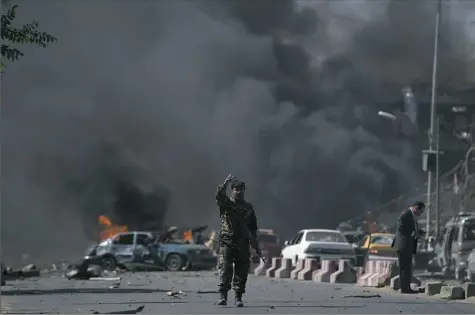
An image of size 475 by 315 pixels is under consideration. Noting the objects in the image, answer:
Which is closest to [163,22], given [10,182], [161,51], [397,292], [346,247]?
[161,51]

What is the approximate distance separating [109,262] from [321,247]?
763 centimetres

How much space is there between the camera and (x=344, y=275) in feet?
70.7

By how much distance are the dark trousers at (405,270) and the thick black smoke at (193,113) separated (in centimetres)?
2270

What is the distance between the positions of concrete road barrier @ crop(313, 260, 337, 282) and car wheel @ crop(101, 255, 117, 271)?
9912 millimetres

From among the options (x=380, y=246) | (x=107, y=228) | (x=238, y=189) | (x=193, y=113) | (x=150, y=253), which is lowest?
(x=238, y=189)

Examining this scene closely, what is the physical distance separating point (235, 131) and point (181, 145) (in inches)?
95.3

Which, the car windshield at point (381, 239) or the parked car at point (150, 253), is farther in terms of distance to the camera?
the parked car at point (150, 253)

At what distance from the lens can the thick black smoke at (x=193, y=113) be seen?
128 feet

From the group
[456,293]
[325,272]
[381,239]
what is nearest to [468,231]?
[325,272]

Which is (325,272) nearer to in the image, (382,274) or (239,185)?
(382,274)

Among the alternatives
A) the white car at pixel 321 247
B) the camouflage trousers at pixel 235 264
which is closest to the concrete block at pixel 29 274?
the white car at pixel 321 247

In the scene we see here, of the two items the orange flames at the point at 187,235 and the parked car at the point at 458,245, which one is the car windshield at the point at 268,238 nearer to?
the orange flames at the point at 187,235

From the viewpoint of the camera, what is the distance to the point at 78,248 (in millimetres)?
42031

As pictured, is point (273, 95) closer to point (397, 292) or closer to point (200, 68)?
point (200, 68)
